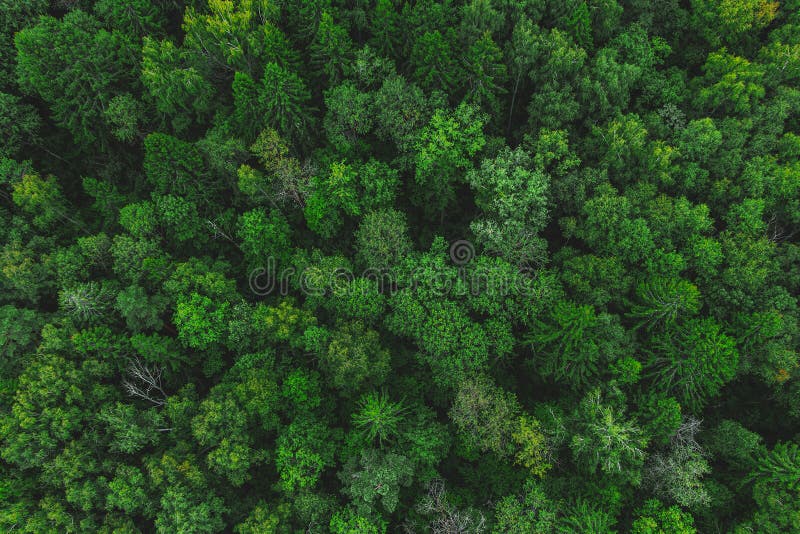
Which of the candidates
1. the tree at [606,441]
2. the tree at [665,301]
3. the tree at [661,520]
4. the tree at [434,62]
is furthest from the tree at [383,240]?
the tree at [661,520]

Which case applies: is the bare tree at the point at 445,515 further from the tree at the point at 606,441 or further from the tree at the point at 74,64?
the tree at the point at 74,64

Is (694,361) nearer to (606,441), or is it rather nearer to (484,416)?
(606,441)

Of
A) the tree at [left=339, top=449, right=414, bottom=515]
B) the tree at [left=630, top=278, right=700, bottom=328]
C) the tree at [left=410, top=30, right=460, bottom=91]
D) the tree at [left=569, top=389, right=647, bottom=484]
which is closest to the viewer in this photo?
the tree at [left=569, top=389, right=647, bottom=484]

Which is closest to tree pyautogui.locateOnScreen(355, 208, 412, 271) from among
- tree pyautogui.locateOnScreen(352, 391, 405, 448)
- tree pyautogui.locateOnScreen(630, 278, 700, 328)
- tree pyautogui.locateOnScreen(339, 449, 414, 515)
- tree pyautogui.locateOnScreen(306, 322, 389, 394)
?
tree pyautogui.locateOnScreen(306, 322, 389, 394)

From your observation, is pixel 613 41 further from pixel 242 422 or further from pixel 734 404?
pixel 242 422

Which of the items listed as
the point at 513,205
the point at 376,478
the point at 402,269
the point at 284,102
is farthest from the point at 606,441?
the point at 284,102

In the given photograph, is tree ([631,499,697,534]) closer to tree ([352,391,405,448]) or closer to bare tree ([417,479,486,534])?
bare tree ([417,479,486,534])
